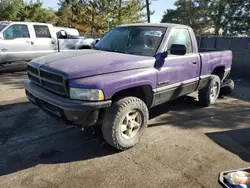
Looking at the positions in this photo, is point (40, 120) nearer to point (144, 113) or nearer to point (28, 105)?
point (28, 105)

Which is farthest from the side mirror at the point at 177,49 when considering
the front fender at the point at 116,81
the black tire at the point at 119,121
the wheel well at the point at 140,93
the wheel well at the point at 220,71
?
the wheel well at the point at 220,71

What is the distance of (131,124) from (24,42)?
22.7 feet

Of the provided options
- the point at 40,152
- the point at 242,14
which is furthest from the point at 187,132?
the point at 242,14

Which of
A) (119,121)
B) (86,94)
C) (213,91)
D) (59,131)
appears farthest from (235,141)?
(59,131)

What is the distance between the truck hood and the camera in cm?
302

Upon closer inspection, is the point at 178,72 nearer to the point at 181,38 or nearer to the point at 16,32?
the point at 181,38

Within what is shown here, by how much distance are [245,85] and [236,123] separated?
4338 millimetres

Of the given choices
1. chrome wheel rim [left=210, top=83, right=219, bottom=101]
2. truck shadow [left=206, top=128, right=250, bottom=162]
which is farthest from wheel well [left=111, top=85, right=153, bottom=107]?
chrome wheel rim [left=210, top=83, right=219, bottom=101]

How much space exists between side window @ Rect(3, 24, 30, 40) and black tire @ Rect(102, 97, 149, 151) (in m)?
6.90

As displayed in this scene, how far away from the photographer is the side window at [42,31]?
30.4 ft

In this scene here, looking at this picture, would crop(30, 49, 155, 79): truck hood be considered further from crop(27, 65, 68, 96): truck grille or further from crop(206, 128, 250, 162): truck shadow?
crop(206, 128, 250, 162): truck shadow

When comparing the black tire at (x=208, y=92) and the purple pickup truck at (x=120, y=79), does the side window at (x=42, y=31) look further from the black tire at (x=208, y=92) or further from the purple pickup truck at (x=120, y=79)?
the black tire at (x=208, y=92)

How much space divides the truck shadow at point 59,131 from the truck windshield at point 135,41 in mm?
1470

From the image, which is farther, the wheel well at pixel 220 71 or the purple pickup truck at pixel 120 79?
the wheel well at pixel 220 71
